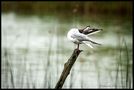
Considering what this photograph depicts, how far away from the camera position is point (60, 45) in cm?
1758

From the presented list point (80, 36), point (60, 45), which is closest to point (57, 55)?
point (60, 45)

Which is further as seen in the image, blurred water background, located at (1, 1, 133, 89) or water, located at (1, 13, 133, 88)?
blurred water background, located at (1, 1, 133, 89)

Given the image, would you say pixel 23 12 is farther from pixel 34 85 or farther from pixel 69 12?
pixel 34 85

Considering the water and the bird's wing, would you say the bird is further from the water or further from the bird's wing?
the water

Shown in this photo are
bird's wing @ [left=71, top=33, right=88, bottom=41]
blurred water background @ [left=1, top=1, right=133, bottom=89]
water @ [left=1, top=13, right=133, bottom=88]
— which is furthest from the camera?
blurred water background @ [left=1, top=1, right=133, bottom=89]

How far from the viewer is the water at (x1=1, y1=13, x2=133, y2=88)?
11.5 m

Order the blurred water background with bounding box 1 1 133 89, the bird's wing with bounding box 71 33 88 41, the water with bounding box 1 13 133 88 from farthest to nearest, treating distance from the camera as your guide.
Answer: the blurred water background with bounding box 1 1 133 89
the water with bounding box 1 13 133 88
the bird's wing with bounding box 71 33 88 41

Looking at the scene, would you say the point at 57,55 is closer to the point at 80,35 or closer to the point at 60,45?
the point at 60,45

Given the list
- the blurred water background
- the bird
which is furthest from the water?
the bird

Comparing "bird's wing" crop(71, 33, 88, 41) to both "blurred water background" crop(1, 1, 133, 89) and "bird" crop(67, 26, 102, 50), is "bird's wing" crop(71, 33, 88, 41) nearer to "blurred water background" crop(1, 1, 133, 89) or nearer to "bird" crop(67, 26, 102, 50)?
"bird" crop(67, 26, 102, 50)

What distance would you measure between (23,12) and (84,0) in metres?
2.64

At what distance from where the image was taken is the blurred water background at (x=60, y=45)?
11719 mm

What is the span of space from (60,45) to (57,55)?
8.34 feet

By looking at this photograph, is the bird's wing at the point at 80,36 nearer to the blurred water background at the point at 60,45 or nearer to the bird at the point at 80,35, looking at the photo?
the bird at the point at 80,35
